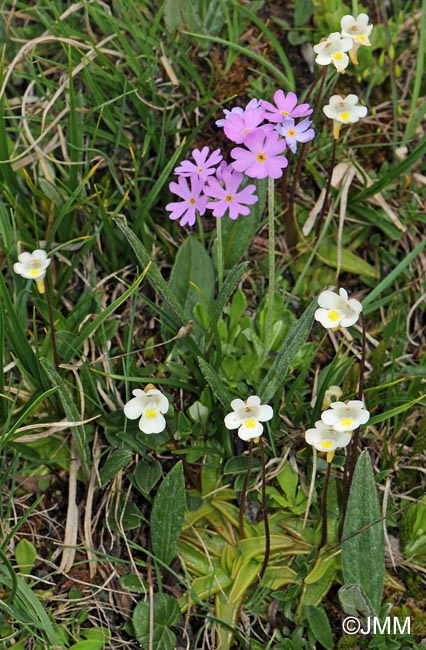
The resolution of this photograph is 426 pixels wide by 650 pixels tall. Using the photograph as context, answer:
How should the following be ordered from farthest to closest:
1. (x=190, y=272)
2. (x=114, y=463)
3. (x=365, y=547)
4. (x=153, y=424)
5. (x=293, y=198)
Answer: (x=293, y=198), (x=190, y=272), (x=114, y=463), (x=365, y=547), (x=153, y=424)

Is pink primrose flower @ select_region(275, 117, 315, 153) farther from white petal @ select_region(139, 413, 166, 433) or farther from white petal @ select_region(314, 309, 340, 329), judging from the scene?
white petal @ select_region(139, 413, 166, 433)

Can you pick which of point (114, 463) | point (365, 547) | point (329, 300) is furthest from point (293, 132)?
point (365, 547)

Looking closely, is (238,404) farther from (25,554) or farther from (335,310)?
(25,554)

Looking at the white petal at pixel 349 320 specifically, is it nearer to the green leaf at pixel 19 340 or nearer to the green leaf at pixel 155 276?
the green leaf at pixel 155 276

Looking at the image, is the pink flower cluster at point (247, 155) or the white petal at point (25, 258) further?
the white petal at point (25, 258)

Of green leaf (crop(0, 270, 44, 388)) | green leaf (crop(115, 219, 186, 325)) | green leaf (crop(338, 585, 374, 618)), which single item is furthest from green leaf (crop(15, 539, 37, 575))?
green leaf (crop(338, 585, 374, 618))

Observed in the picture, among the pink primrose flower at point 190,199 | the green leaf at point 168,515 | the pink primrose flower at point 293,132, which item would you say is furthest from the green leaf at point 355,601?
the pink primrose flower at point 293,132
